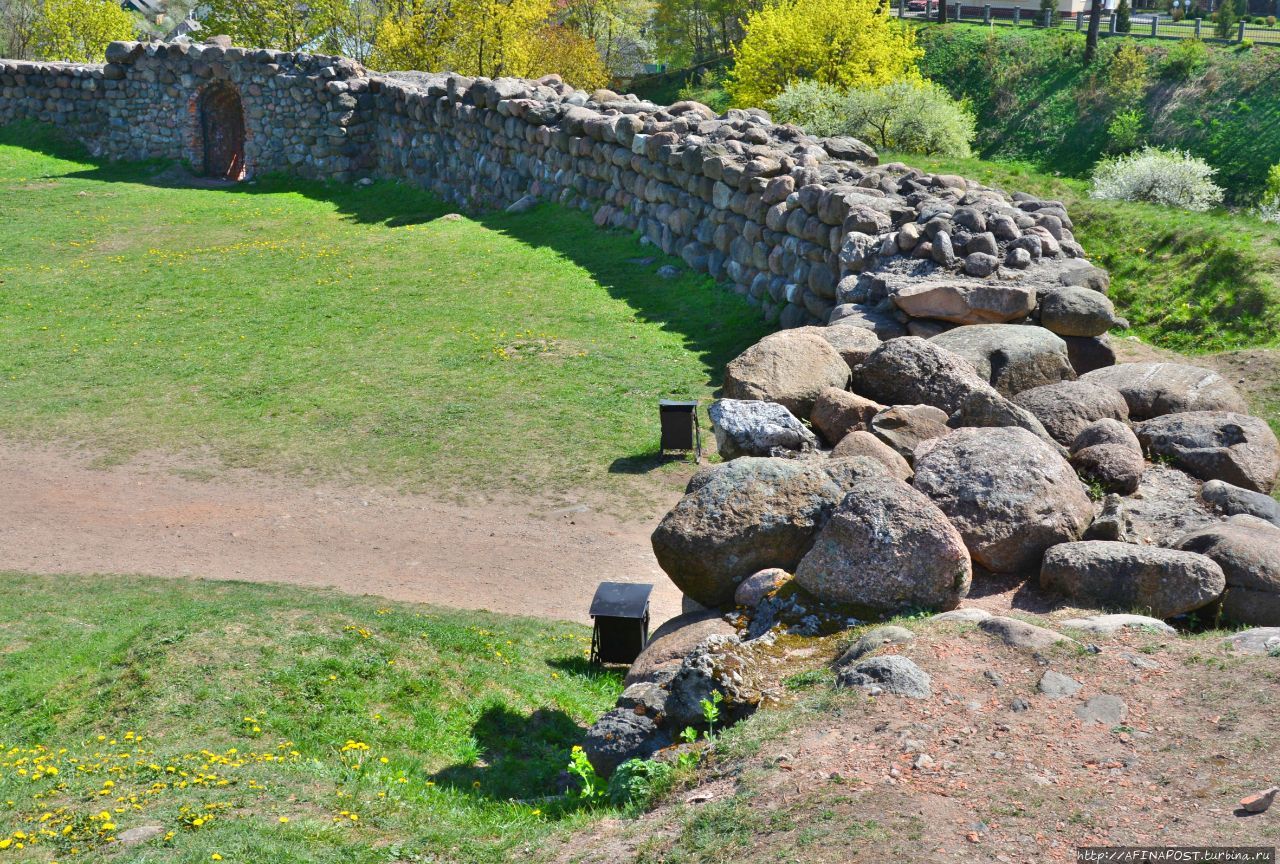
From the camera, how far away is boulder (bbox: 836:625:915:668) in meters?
7.44

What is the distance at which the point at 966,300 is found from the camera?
46.1 feet

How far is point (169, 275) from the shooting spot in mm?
23375

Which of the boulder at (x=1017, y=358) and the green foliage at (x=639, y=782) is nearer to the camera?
the green foliage at (x=639, y=782)

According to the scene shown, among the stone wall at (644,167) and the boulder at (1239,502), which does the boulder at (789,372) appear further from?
the boulder at (1239,502)

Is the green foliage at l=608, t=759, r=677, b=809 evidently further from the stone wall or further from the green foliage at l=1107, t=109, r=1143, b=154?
the green foliage at l=1107, t=109, r=1143, b=154

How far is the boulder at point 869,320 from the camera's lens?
1434cm

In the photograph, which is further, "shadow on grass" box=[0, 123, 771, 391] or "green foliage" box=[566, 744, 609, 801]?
"shadow on grass" box=[0, 123, 771, 391]

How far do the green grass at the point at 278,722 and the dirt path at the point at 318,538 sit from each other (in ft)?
1.94

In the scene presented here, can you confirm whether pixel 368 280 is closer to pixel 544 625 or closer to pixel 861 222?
pixel 861 222

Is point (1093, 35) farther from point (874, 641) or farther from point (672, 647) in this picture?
point (874, 641)

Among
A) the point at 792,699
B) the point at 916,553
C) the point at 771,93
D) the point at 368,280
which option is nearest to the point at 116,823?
the point at 792,699

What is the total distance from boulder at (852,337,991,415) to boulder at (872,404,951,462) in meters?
0.38

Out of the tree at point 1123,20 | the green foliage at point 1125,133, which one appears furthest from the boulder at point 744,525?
the tree at point 1123,20

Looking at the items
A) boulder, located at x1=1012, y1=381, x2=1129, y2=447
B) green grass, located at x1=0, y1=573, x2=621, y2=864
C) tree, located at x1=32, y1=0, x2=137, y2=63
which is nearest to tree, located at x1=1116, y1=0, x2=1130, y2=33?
tree, located at x1=32, y1=0, x2=137, y2=63
